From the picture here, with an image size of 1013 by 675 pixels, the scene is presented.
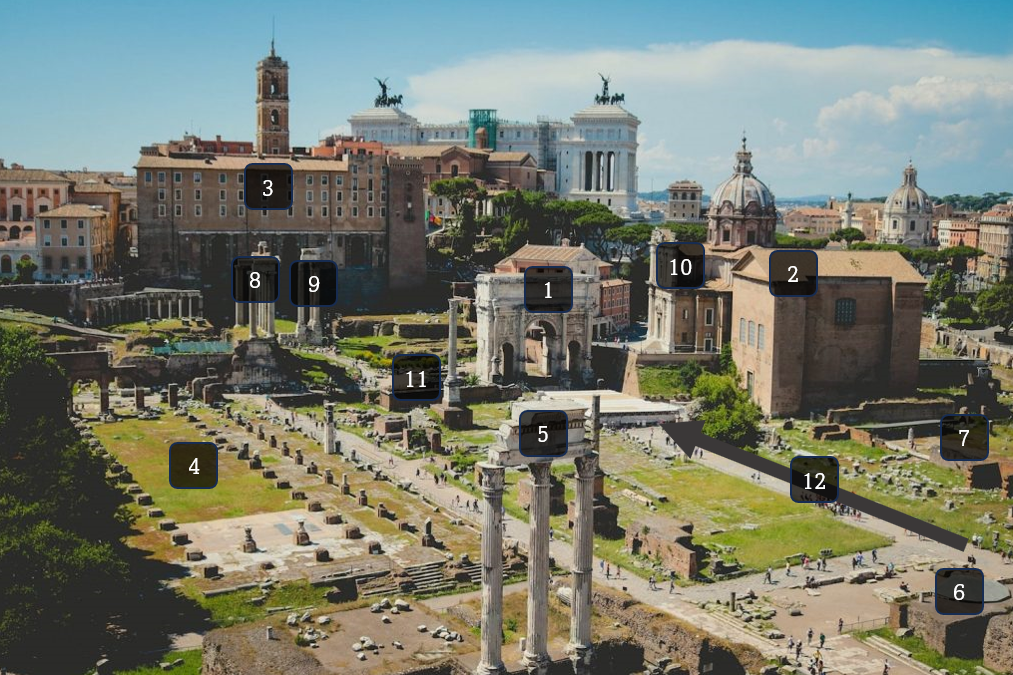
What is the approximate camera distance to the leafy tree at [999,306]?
289 ft

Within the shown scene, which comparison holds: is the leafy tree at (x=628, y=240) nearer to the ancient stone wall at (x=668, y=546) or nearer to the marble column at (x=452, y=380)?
the marble column at (x=452, y=380)

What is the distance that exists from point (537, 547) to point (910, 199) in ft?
382

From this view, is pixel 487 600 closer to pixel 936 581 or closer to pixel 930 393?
pixel 936 581

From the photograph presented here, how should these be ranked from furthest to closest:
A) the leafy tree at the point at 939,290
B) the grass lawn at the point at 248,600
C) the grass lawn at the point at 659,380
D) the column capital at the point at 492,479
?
the leafy tree at the point at 939,290 < the grass lawn at the point at 659,380 < the grass lawn at the point at 248,600 < the column capital at the point at 492,479

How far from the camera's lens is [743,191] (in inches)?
3290

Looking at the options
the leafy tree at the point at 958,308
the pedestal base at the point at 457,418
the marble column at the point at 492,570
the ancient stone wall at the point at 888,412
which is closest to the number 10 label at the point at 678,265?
the ancient stone wall at the point at 888,412

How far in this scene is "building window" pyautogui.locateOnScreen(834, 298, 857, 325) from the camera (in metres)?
69.9

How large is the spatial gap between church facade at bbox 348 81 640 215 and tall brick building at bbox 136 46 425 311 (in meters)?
38.2

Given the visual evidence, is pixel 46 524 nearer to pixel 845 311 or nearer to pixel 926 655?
pixel 926 655

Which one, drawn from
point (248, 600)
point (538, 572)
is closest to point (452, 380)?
point (248, 600)

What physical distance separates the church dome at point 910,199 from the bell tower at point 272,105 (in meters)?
69.5

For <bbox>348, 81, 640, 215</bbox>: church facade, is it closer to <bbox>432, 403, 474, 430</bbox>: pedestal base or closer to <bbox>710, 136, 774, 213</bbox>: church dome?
<bbox>710, 136, 774, 213</bbox>: church dome

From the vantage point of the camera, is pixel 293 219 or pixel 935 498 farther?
pixel 293 219

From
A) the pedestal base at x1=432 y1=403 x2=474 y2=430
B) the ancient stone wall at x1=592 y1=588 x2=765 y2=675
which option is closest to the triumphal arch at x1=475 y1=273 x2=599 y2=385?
the pedestal base at x1=432 y1=403 x2=474 y2=430
